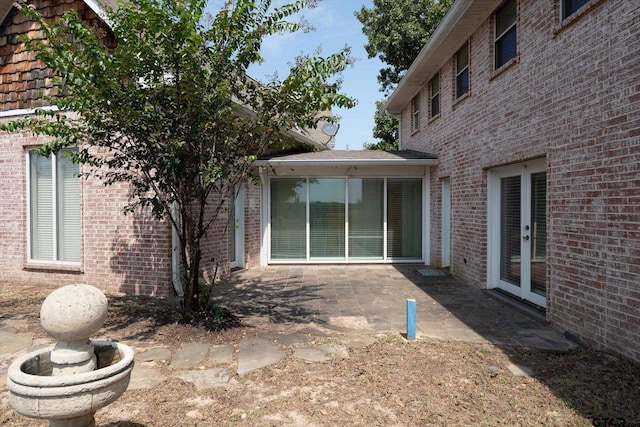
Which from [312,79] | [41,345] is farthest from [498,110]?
[41,345]

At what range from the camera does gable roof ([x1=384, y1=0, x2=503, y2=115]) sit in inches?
260

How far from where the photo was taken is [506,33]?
6.21 meters

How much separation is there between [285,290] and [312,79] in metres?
4.16

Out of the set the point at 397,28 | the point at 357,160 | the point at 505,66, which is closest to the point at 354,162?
the point at 357,160

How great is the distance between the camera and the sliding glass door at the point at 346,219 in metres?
10.1

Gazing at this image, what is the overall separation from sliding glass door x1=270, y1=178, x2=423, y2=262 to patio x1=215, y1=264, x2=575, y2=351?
1.15 metres

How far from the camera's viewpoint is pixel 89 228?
6.80 metres

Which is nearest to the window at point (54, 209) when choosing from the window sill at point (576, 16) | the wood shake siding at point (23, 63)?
the wood shake siding at point (23, 63)

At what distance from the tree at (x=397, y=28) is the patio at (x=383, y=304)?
14.1 m

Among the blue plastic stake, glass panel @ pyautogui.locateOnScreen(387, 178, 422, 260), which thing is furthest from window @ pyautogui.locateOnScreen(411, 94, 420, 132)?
the blue plastic stake

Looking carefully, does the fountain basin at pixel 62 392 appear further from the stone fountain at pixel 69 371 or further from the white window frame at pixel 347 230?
the white window frame at pixel 347 230

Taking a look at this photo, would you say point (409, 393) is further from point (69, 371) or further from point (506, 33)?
point (506, 33)

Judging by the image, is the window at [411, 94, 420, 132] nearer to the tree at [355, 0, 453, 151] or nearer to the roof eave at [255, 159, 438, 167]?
the roof eave at [255, 159, 438, 167]

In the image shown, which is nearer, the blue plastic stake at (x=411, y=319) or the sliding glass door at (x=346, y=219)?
the blue plastic stake at (x=411, y=319)
